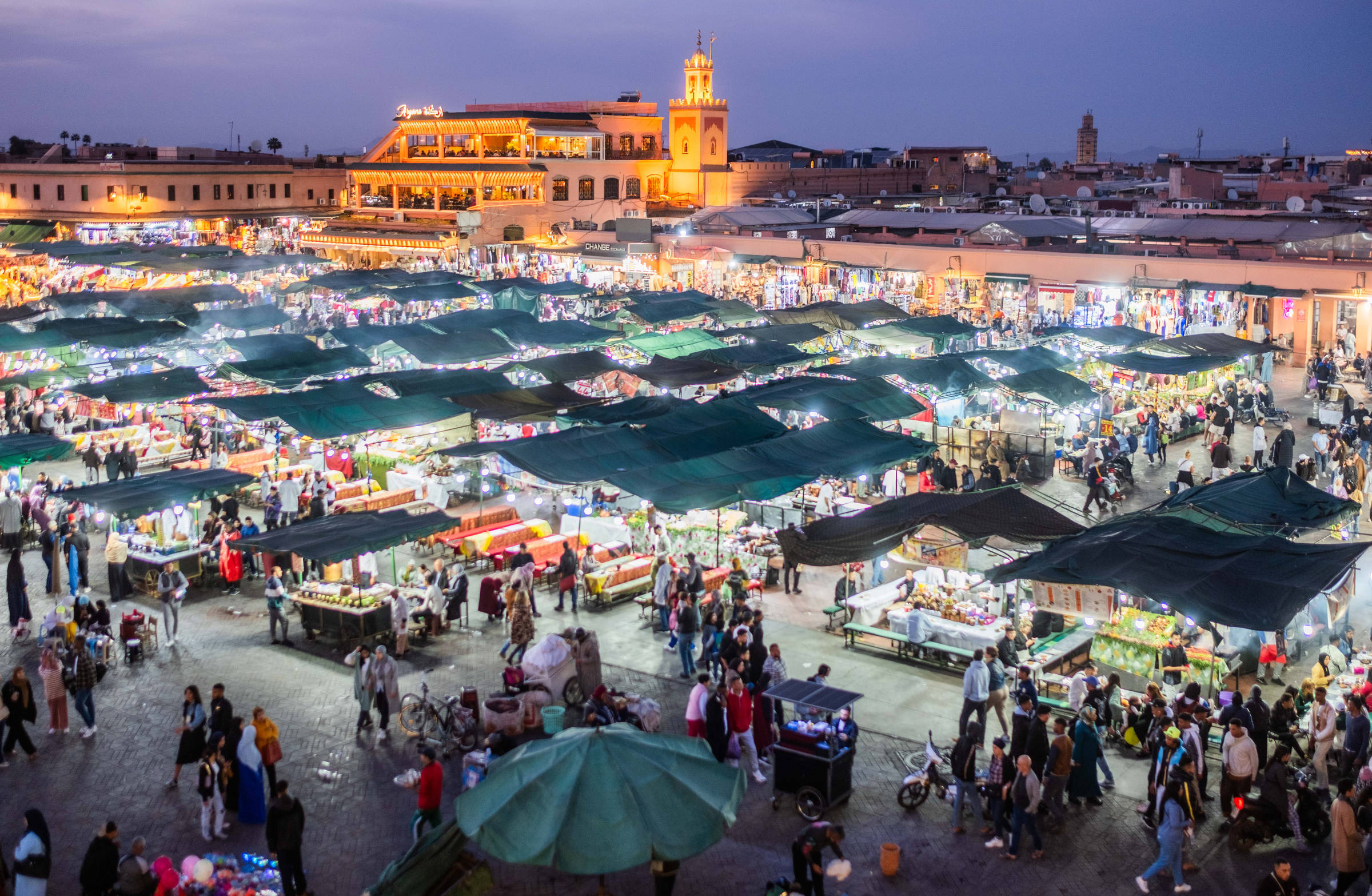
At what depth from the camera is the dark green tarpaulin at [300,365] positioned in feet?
78.2

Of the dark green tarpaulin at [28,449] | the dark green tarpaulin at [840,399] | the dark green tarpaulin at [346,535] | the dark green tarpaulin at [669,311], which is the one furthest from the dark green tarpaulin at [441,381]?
the dark green tarpaulin at [669,311]

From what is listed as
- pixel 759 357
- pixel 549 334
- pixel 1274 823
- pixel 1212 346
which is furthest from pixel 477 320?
pixel 1274 823

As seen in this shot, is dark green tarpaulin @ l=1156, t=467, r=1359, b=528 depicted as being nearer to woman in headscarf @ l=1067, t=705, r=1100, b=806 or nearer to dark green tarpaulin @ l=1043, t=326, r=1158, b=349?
woman in headscarf @ l=1067, t=705, r=1100, b=806

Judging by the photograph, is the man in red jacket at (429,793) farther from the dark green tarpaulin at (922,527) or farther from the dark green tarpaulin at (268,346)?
the dark green tarpaulin at (268,346)

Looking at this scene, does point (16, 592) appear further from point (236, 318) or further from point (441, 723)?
point (236, 318)

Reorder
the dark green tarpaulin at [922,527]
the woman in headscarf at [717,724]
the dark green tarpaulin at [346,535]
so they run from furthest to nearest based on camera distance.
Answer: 1. the dark green tarpaulin at [346,535]
2. the dark green tarpaulin at [922,527]
3. the woman in headscarf at [717,724]

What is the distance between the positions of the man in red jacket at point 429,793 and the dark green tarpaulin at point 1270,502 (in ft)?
29.9

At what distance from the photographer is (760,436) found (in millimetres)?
19078

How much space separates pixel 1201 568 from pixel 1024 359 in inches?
526

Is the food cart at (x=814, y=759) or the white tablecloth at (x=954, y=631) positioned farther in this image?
the white tablecloth at (x=954, y=631)

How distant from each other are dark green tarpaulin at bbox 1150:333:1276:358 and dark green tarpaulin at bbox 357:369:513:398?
14302 mm

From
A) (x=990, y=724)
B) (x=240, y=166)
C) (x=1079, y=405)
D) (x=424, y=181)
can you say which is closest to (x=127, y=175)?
(x=240, y=166)

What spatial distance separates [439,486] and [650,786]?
1369cm

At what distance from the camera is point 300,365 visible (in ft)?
81.2
